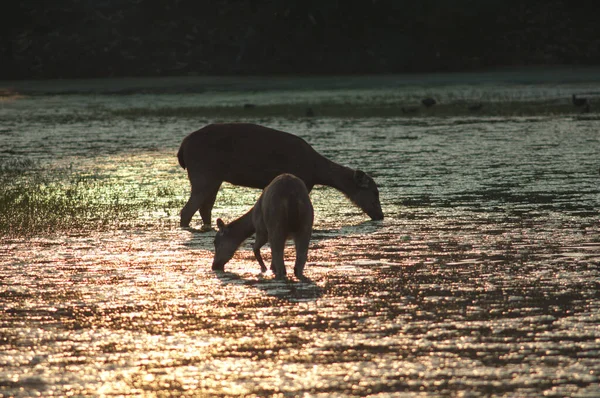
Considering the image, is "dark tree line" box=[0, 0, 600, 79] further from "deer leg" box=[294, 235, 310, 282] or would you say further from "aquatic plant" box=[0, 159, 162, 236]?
"deer leg" box=[294, 235, 310, 282]

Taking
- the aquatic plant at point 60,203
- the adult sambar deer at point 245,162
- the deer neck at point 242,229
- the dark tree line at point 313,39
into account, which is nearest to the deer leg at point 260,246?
the deer neck at point 242,229

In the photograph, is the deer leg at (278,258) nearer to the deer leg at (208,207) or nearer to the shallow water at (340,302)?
the shallow water at (340,302)

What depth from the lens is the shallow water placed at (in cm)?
742

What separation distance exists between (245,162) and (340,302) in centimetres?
582

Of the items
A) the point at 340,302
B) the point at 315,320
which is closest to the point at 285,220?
the point at 340,302

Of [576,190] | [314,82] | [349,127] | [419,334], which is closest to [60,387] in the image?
[419,334]

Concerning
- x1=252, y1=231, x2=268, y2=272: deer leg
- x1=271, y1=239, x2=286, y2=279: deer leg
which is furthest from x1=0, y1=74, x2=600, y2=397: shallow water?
x1=271, y1=239, x2=286, y2=279: deer leg

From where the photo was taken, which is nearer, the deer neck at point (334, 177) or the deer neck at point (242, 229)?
the deer neck at point (242, 229)

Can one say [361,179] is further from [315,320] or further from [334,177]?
[315,320]

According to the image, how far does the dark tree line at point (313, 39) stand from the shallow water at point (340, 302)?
5714 cm

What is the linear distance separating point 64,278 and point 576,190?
8353 mm

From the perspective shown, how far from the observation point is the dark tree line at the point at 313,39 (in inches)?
2950

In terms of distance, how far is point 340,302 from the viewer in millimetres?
9578

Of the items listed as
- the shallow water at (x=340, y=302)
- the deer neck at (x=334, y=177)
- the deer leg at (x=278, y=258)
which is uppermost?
the deer neck at (x=334, y=177)
